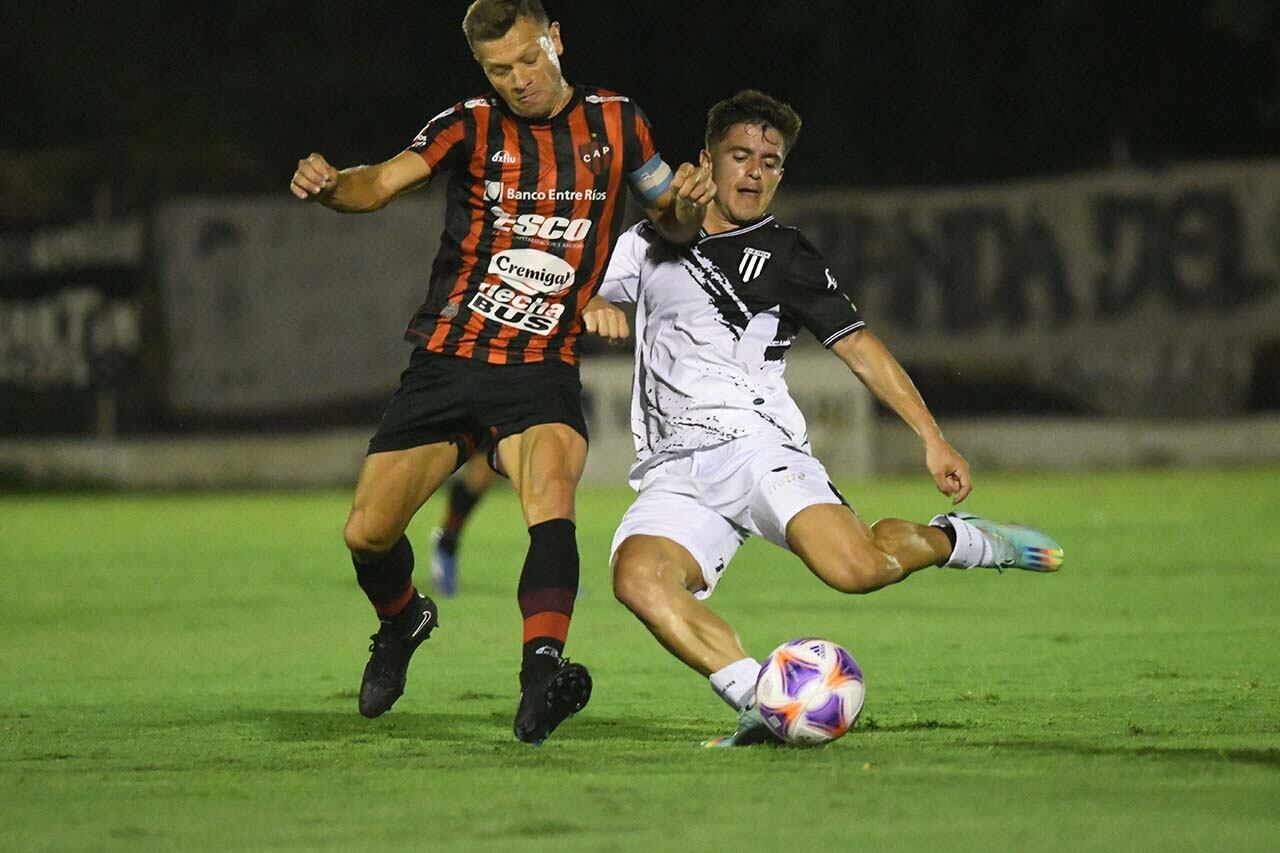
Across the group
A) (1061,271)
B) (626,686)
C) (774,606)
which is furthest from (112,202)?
(626,686)

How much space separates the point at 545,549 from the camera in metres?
6.10

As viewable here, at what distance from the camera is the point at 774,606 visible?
9898 millimetres

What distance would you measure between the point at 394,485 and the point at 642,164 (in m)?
1.20

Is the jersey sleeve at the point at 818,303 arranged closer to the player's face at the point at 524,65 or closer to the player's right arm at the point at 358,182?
the player's face at the point at 524,65

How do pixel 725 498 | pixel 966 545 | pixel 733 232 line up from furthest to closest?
pixel 733 232 < pixel 966 545 < pixel 725 498

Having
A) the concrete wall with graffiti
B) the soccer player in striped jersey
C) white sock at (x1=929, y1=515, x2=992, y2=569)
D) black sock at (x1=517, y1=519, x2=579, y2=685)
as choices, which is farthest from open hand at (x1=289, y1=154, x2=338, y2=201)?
the concrete wall with graffiti

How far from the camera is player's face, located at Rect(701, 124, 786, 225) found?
6453mm

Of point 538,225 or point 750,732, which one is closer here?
point 750,732

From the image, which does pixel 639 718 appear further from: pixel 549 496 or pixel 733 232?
pixel 733 232

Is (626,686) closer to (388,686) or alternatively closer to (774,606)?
(388,686)

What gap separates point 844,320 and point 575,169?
0.93 m

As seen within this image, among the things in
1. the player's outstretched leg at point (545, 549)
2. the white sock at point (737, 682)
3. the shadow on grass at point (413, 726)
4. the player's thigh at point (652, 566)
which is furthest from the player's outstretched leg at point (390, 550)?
the white sock at point (737, 682)

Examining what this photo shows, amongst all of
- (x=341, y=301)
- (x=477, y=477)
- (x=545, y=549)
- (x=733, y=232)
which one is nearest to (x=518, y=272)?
(x=733, y=232)

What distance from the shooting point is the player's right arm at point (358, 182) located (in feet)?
19.1
